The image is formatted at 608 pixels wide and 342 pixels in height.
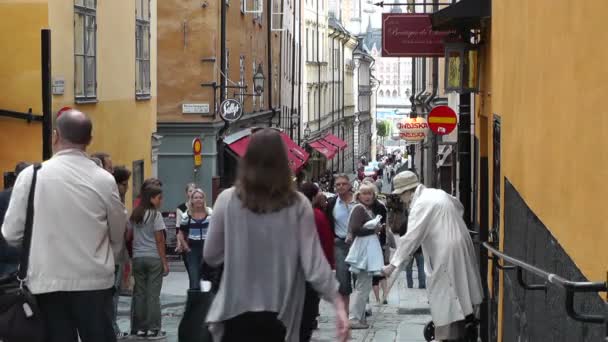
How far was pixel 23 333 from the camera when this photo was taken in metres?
6.55

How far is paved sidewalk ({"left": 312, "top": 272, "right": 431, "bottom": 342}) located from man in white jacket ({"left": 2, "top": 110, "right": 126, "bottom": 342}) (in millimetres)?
6540

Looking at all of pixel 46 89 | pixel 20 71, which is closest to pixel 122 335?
pixel 46 89

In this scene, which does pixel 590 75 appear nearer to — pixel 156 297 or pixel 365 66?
pixel 156 297

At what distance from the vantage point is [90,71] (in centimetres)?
1956

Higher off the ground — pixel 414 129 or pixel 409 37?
pixel 409 37

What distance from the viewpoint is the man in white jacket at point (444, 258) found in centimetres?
1020

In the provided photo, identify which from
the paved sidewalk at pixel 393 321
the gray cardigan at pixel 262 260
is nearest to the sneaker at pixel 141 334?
the paved sidewalk at pixel 393 321

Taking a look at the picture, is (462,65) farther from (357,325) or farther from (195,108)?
(195,108)

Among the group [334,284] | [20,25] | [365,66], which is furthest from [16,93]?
[365,66]

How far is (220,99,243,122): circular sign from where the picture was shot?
99.0 ft

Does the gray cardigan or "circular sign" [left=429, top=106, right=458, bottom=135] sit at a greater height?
"circular sign" [left=429, top=106, right=458, bottom=135]

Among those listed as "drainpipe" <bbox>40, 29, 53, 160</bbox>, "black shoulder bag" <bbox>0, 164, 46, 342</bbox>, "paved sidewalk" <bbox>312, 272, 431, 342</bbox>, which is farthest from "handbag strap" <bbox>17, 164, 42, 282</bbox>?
"drainpipe" <bbox>40, 29, 53, 160</bbox>

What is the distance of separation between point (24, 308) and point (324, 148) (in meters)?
54.7

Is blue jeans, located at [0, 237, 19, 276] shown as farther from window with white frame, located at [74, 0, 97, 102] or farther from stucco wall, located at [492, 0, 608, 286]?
window with white frame, located at [74, 0, 97, 102]
